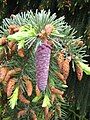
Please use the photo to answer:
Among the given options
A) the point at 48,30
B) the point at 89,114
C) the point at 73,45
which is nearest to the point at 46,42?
the point at 48,30

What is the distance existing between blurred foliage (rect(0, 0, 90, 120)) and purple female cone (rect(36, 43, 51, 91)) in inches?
24.3

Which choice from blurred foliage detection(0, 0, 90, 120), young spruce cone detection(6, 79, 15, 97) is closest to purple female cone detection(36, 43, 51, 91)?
young spruce cone detection(6, 79, 15, 97)

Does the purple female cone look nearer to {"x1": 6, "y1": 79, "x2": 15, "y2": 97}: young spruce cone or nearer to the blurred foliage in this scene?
{"x1": 6, "y1": 79, "x2": 15, "y2": 97}: young spruce cone

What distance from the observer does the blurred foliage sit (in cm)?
137

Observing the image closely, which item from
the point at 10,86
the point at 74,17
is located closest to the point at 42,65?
the point at 10,86

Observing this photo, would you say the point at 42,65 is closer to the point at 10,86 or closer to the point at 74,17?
the point at 10,86

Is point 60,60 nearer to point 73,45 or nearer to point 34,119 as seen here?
point 73,45

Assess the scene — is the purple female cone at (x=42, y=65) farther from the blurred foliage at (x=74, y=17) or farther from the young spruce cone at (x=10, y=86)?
the blurred foliage at (x=74, y=17)

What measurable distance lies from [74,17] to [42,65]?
0.76m

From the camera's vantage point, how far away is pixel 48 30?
29.3 inches

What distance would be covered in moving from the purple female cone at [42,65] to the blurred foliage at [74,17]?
62cm

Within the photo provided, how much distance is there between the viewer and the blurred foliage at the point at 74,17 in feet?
4.49

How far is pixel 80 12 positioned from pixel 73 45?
59 centimetres

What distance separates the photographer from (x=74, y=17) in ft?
4.71
